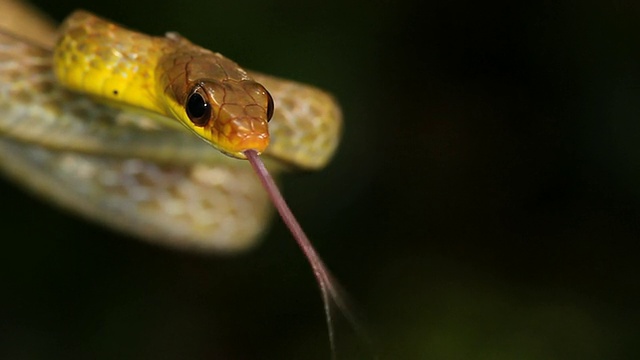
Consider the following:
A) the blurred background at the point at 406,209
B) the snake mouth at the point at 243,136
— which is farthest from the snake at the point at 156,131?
the blurred background at the point at 406,209

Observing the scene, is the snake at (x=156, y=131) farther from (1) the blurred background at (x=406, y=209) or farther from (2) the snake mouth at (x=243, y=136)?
(1) the blurred background at (x=406, y=209)

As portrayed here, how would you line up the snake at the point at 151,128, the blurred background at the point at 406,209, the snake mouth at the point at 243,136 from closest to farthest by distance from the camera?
the snake mouth at the point at 243,136, the snake at the point at 151,128, the blurred background at the point at 406,209

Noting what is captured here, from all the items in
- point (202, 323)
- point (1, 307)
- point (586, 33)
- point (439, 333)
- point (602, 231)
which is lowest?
point (1, 307)

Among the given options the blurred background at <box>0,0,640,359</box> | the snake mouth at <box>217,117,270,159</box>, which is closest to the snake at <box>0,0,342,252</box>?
the snake mouth at <box>217,117,270,159</box>

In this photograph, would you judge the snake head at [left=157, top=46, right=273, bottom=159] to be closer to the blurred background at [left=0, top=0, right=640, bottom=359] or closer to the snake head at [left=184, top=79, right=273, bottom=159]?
the snake head at [left=184, top=79, right=273, bottom=159]

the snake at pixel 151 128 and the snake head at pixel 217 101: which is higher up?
the snake head at pixel 217 101

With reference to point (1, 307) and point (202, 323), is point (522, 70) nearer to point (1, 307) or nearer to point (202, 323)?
point (202, 323)

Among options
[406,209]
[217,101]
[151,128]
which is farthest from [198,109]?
[406,209]

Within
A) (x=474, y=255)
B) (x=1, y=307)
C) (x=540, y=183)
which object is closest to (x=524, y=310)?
(x=474, y=255)
